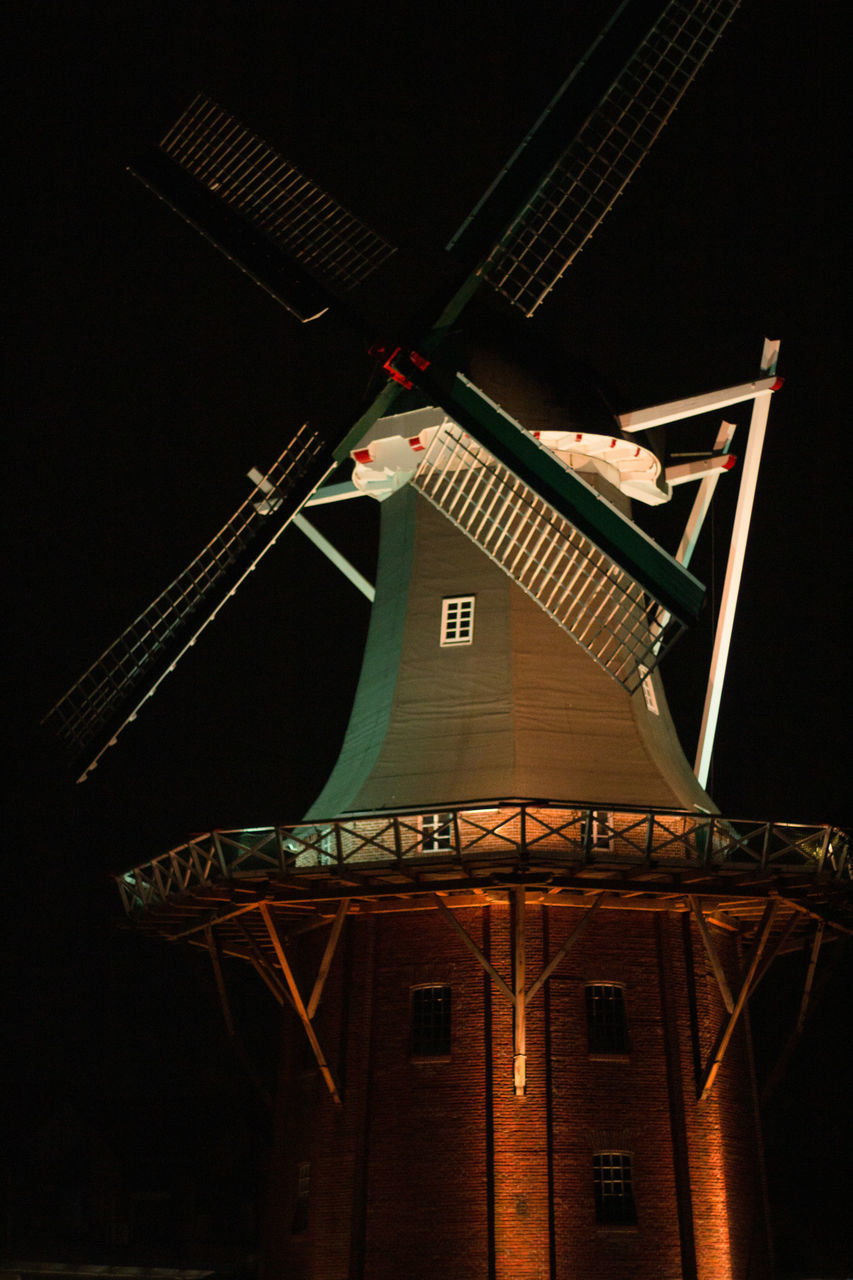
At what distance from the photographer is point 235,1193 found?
4709cm

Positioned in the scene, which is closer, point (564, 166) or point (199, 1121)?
point (564, 166)

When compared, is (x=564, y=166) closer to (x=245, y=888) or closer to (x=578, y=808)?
(x=578, y=808)

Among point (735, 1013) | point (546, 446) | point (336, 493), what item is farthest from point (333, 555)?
point (735, 1013)

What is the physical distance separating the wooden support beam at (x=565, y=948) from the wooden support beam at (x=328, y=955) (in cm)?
275

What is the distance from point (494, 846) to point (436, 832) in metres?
1.57

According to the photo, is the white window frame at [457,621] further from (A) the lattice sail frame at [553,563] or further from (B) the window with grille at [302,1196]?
(B) the window with grille at [302,1196]

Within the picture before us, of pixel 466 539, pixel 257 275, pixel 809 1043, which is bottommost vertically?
pixel 809 1043

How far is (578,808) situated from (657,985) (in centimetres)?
332

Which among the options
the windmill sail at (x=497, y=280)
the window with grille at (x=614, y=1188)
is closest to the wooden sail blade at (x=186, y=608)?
the windmill sail at (x=497, y=280)

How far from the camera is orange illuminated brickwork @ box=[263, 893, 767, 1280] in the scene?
18.5 m

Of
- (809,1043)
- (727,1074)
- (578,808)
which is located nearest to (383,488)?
(578,808)

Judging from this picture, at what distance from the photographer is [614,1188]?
18.9 metres

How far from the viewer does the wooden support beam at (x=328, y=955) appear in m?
19.4

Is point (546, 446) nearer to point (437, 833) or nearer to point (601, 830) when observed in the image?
point (601, 830)
